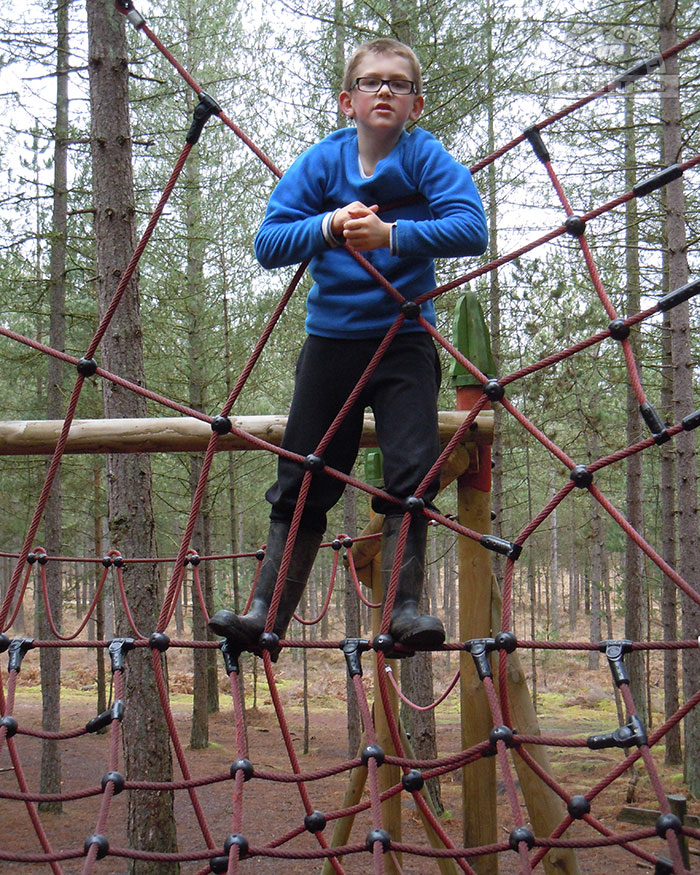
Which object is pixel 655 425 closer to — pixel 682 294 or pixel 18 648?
pixel 682 294

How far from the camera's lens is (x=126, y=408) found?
4191 mm

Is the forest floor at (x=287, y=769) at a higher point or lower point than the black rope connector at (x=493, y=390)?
lower

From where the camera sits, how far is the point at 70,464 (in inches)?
400

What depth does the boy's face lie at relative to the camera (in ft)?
5.68

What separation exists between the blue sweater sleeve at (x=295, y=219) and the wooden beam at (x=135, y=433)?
84cm

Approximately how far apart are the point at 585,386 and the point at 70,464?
605 cm

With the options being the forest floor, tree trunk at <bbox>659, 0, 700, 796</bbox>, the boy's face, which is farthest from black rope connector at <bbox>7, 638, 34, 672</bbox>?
tree trunk at <bbox>659, 0, 700, 796</bbox>

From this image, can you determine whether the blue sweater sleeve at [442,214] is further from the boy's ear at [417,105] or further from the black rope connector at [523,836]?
the black rope connector at [523,836]

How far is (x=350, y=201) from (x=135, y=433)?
42.7 inches

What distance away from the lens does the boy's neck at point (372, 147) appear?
71.5 inches

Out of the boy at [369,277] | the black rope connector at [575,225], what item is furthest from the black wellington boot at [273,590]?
the black rope connector at [575,225]

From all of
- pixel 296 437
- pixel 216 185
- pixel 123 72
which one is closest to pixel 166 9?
pixel 216 185

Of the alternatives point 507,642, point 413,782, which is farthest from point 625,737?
point 413,782

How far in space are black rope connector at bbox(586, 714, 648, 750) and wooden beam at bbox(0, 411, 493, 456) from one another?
3.87ft
